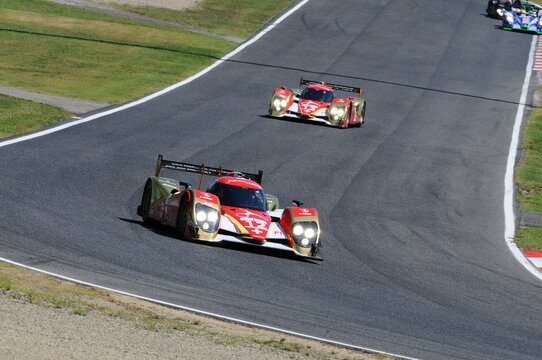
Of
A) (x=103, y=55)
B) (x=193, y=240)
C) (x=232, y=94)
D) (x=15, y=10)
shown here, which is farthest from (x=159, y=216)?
(x=15, y=10)

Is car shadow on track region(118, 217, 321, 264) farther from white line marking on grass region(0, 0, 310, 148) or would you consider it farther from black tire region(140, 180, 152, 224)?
white line marking on grass region(0, 0, 310, 148)

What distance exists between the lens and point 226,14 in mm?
60312

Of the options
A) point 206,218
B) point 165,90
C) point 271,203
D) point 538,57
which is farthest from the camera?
point 538,57

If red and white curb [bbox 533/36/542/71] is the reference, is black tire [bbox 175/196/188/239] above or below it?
below

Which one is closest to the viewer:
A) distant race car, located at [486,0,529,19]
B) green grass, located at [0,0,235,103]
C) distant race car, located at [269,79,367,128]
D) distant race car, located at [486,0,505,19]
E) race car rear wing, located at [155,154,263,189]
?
race car rear wing, located at [155,154,263,189]

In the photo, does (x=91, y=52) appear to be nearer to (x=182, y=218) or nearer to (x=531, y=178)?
(x=531, y=178)

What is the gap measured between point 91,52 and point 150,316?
34610mm

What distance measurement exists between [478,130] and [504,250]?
16.8 m

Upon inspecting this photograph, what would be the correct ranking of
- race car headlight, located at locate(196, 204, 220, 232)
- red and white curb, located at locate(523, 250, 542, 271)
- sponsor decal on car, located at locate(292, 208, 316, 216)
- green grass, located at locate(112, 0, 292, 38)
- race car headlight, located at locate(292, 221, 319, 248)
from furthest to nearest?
green grass, located at locate(112, 0, 292, 38)
red and white curb, located at locate(523, 250, 542, 271)
sponsor decal on car, located at locate(292, 208, 316, 216)
race car headlight, located at locate(292, 221, 319, 248)
race car headlight, located at locate(196, 204, 220, 232)

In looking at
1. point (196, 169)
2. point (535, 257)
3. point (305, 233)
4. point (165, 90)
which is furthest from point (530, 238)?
point (165, 90)

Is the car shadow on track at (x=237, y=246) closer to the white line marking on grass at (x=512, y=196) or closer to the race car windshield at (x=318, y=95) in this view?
the white line marking on grass at (x=512, y=196)

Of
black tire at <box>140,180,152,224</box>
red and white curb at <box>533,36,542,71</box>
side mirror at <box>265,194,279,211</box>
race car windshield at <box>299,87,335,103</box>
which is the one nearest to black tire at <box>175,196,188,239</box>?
black tire at <box>140,180,152,224</box>

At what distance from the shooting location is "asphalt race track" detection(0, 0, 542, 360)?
14.6m

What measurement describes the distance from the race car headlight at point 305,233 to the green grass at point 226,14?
37.1 metres
